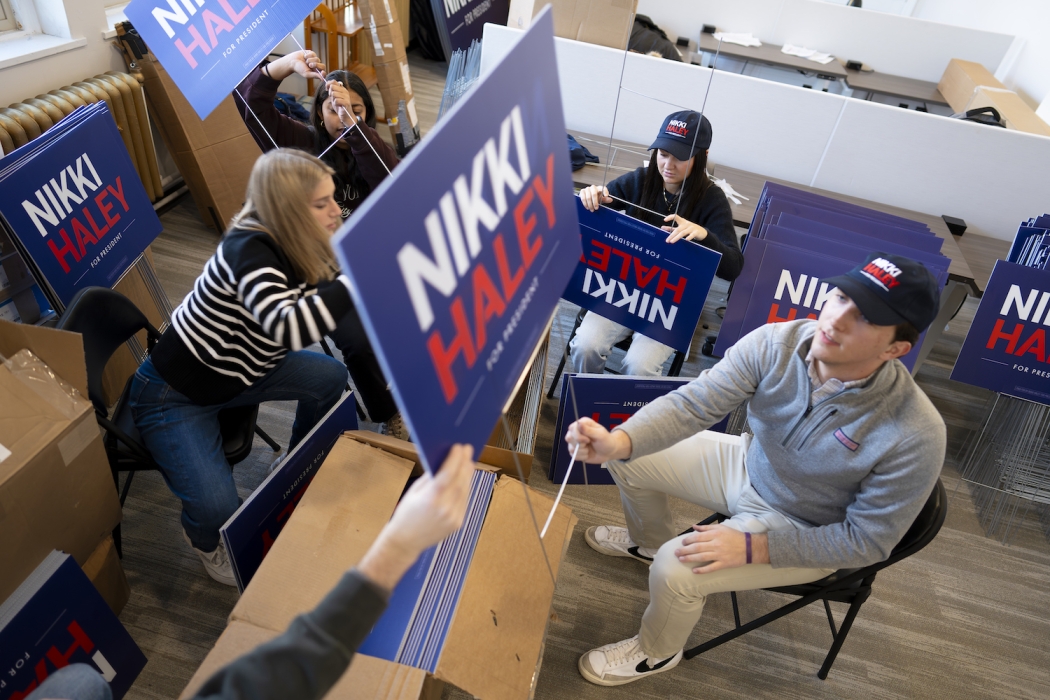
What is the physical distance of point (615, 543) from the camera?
7.50 feet

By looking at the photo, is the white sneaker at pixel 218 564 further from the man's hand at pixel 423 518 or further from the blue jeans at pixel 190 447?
the man's hand at pixel 423 518

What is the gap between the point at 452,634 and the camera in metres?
1.47

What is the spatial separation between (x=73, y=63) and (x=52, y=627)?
278 centimetres

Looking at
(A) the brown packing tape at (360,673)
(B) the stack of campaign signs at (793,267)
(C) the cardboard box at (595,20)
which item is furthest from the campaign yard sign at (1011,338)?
(C) the cardboard box at (595,20)

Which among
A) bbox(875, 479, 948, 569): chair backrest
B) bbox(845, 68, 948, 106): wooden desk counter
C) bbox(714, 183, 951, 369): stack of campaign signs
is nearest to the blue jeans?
bbox(714, 183, 951, 369): stack of campaign signs

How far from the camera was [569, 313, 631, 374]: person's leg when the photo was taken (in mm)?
2576

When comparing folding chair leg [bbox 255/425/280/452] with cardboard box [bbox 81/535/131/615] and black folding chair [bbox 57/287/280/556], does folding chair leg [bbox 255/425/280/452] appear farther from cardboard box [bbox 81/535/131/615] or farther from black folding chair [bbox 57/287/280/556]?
cardboard box [bbox 81/535/131/615]

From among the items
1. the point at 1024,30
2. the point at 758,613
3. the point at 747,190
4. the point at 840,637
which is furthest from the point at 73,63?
the point at 1024,30

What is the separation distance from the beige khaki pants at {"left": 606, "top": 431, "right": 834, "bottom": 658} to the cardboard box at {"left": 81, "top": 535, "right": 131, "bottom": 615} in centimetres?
140

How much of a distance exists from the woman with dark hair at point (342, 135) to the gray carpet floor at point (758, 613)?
48 centimetres

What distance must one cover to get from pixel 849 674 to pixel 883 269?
1371 mm

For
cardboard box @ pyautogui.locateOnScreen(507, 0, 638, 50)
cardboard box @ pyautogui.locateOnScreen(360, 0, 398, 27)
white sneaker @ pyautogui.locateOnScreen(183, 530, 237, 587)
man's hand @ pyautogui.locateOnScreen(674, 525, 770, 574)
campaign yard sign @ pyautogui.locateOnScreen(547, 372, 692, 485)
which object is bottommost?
white sneaker @ pyautogui.locateOnScreen(183, 530, 237, 587)

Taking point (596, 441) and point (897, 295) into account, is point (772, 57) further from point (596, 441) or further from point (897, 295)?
point (596, 441)

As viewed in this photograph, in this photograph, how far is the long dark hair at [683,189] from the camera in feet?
8.14
